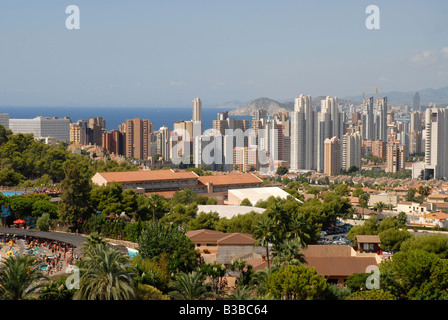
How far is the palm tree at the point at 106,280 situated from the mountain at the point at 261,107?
11861cm

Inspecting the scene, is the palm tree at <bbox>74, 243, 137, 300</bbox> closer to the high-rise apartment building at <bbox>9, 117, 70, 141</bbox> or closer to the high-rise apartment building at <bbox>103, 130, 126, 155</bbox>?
the high-rise apartment building at <bbox>103, 130, 126, 155</bbox>

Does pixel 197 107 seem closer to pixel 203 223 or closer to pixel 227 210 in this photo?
pixel 227 210

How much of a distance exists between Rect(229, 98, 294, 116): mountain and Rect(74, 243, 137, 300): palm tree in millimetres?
118615

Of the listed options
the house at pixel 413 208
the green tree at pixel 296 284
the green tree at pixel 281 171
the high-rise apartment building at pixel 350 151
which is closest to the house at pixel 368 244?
the green tree at pixel 296 284

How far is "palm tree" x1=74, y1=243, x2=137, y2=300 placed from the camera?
811 cm

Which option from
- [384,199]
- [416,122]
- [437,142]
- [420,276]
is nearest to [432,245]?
[420,276]

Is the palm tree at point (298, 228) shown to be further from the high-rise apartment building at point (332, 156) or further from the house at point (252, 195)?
the high-rise apartment building at point (332, 156)

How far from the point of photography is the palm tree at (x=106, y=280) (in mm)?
A: 8109

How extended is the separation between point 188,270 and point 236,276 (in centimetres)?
105

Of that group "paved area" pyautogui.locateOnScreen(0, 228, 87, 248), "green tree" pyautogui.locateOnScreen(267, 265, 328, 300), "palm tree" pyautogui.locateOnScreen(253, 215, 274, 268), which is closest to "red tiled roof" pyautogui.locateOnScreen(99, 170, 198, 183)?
"paved area" pyautogui.locateOnScreen(0, 228, 87, 248)

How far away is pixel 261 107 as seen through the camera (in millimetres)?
130375
